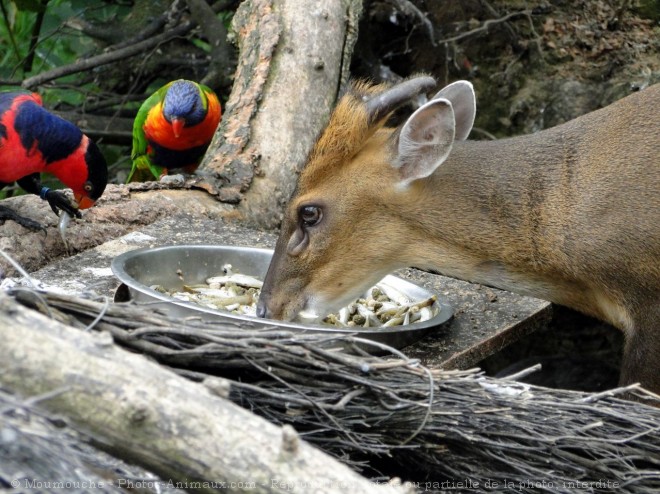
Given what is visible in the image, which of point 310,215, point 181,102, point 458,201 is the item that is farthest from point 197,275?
point 181,102

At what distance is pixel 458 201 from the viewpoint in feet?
14.0

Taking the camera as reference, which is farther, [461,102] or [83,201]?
[83,201]

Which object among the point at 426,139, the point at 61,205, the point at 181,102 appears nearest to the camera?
the point at 426,139

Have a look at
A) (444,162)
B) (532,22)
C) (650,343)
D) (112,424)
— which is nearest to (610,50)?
(532,22)

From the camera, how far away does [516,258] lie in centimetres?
421

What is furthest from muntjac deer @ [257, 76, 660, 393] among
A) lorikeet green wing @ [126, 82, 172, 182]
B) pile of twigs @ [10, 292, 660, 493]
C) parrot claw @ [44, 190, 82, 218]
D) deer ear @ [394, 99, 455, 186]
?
lorikeet green wing @ [126, 82, 172, 182]

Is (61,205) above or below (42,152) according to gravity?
A: below

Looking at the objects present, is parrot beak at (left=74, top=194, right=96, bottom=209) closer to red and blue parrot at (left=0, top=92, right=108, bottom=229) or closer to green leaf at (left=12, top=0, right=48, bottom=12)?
red and blue parrot at (left=0, top=92, right=108, bottom=229)

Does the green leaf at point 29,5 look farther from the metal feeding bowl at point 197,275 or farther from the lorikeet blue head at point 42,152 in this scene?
the metal feeding bowl at point 197,275

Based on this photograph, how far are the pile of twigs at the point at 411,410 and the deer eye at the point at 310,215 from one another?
1.02m

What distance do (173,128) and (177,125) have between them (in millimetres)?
44

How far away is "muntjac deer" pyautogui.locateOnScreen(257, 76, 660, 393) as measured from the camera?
13.2 ft

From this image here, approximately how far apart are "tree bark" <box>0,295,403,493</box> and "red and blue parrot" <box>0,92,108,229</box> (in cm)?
376

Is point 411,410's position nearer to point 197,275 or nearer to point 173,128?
point 197,275
